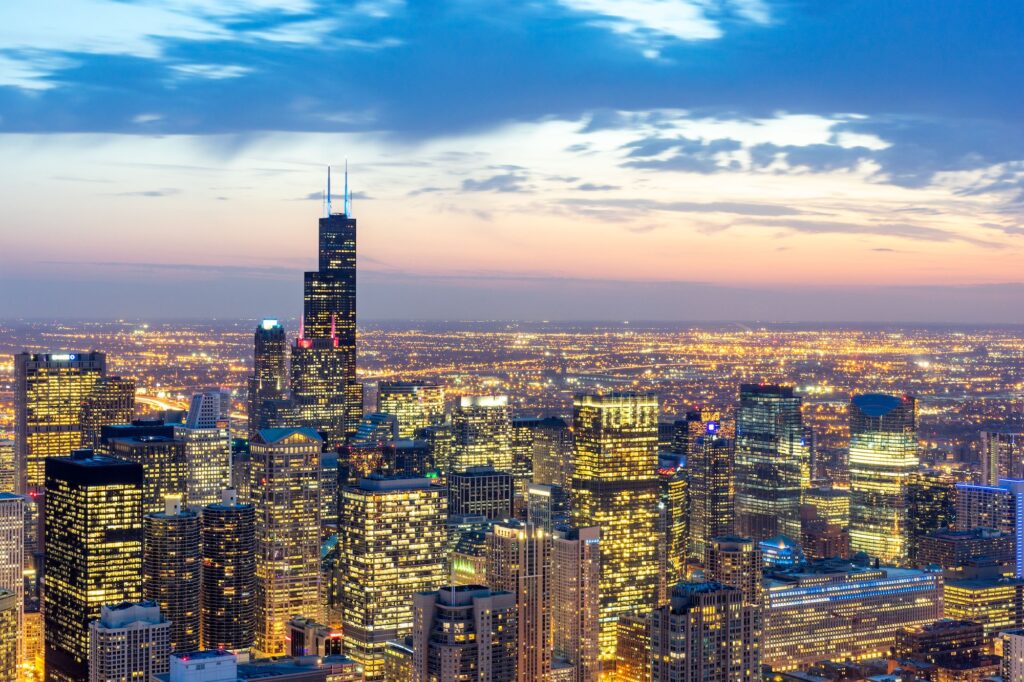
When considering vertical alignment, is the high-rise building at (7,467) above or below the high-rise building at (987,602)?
above

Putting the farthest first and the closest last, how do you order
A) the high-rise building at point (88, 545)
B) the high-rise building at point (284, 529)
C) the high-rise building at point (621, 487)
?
1. the high-rise building at point (621, 487)
2. the high-rise building at point (284, 529)
3. the high-rise building at point (88, 545)

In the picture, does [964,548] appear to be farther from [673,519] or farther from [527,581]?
[527,581]

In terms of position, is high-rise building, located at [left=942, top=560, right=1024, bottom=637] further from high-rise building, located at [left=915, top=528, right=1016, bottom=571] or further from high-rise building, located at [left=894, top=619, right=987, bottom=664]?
high-rise building, located at [left=894, top=619, right=987, bottom=664]

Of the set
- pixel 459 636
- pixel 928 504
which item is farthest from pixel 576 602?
pixel 928 504

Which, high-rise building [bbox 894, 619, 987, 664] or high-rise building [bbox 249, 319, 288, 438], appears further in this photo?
high-rise building [bbox 249, 319, 288, 438]

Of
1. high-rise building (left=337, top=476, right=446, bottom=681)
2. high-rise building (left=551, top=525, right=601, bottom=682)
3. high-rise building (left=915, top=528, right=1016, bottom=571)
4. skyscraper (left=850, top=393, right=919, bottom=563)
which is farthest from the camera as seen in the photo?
skyscraper (left=850, top=393, right=919, bottom=563)

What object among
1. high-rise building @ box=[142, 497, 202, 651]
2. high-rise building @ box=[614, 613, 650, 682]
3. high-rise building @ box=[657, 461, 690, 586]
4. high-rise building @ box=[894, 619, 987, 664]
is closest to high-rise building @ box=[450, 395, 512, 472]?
high-rise building @ box=[657, 461, 690, 586]

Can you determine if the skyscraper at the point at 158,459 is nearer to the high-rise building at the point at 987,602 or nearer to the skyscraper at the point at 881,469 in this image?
the high-rise building at the point at 987,602

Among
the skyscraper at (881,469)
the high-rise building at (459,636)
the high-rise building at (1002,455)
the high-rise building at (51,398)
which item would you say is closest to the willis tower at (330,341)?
the high-rise building at (51,398)
